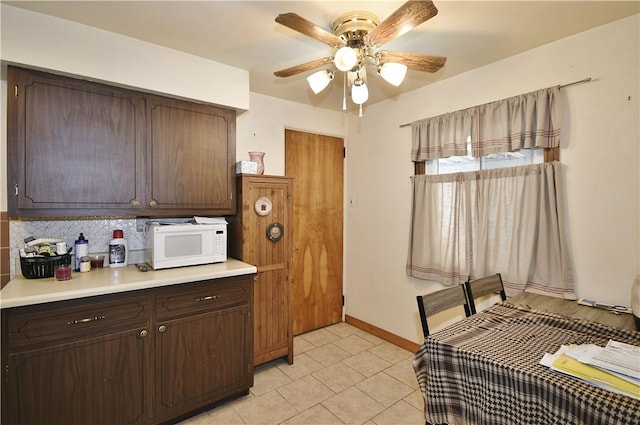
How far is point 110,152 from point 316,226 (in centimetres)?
206

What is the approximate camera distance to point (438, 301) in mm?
1620

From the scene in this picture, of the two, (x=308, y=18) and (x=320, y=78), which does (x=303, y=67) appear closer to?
(x=320, y=78)

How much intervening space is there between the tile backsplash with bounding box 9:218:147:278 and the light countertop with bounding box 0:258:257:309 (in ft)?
0.69

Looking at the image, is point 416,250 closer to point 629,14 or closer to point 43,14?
point 629,14

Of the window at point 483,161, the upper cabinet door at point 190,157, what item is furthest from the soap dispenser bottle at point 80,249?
the window at point 483,161

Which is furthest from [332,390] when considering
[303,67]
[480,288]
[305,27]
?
[305,27]

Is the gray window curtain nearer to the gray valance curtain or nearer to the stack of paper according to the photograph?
the gray valance curtain

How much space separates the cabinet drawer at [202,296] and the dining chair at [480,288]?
57.8 inches

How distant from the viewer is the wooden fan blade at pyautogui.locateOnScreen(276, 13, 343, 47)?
4.42ft

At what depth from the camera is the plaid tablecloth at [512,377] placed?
0.97 meters

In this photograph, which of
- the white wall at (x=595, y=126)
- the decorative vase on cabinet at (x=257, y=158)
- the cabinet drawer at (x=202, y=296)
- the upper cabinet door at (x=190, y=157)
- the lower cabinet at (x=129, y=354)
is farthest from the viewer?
the decorative vase on cabinet at (x=257, y=158)

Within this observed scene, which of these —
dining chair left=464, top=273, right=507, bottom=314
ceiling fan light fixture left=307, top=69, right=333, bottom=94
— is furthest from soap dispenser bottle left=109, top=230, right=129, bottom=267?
dining chair left=464, top=273, right=507, bottom=314

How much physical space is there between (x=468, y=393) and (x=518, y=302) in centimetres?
89

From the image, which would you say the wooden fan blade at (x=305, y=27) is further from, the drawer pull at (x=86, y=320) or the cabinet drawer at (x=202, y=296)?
the drawer pull at (x=86, y=320)
